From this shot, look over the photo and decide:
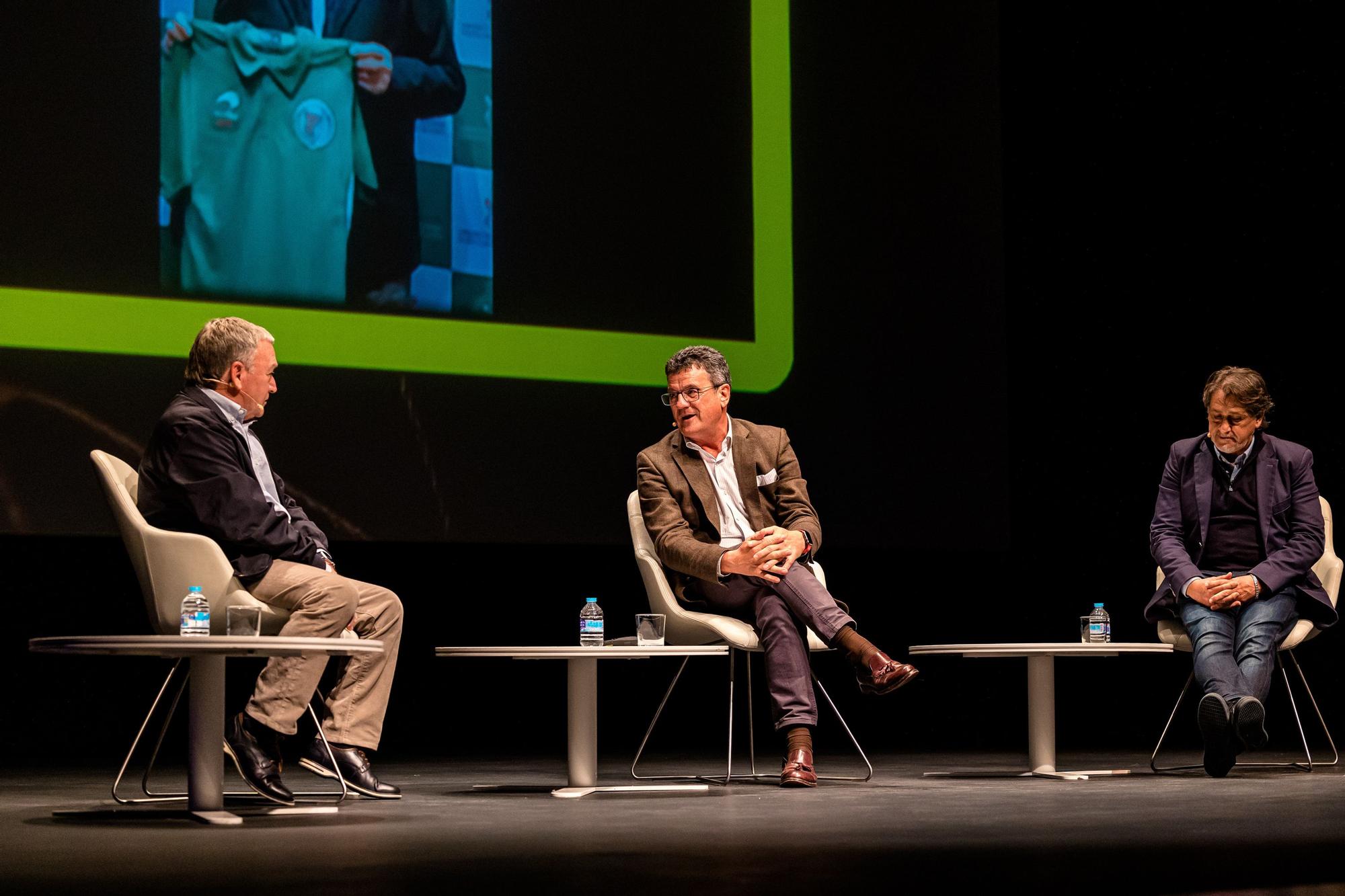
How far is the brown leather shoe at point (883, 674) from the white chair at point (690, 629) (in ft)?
0.48

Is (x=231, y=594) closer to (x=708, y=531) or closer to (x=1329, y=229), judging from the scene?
(x=708, y=531)

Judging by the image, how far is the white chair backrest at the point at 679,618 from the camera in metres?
4.11

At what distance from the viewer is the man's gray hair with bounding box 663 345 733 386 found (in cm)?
427

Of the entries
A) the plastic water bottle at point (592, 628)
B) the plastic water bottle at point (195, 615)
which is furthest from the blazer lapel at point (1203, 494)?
the plastic water bottle at point (195, 615)

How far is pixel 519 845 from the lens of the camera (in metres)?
2.64

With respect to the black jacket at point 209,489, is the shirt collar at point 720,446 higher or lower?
higher

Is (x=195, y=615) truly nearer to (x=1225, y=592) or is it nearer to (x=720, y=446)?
(x=720, y=446)

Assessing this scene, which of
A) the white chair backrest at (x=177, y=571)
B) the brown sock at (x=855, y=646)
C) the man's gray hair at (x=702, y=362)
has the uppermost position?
the man's gray hair at (x=702, y=362)

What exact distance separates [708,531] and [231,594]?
1.36 metres

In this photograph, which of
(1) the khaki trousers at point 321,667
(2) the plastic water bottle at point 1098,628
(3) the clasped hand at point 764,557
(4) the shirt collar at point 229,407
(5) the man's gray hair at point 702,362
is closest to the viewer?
(1) the khaki trousers at point 321,667

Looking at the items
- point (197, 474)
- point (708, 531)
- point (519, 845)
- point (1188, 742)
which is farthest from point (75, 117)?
point (1188, 742)

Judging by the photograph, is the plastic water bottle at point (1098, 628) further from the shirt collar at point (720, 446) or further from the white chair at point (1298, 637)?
the shirt collar at point (720, 446)

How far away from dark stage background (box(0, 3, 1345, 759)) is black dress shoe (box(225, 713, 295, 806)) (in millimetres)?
1255

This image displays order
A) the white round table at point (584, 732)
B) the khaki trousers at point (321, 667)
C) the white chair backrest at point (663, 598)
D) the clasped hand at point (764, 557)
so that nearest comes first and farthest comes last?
1. the khaki trousers at point (321, 667)
2. the white round table at point (584, 732)
3. the clasped hand at point (764, 557)
4. the white chair backrest at point (663, 598)
